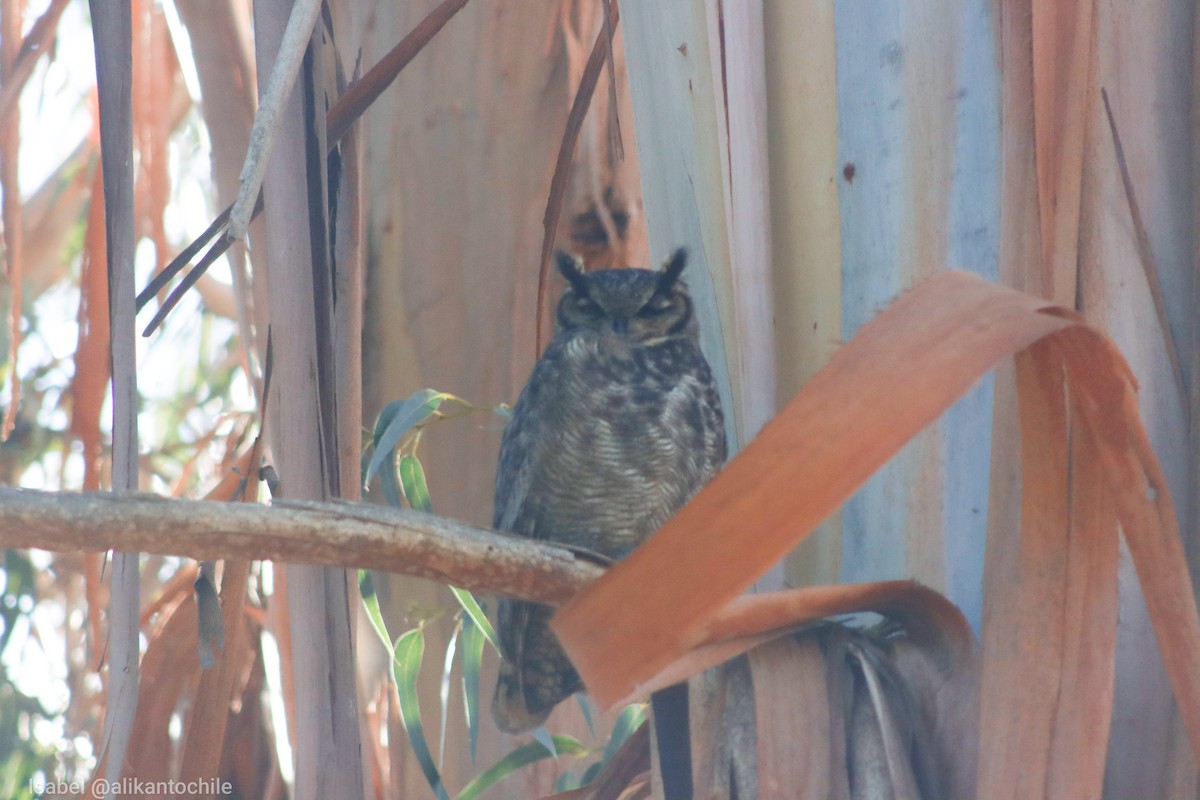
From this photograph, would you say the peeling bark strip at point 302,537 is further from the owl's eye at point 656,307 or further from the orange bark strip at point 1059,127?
the owl's eye at point 656,307

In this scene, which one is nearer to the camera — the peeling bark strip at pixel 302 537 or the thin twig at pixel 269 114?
the peeling bark strip at pixel 302 537

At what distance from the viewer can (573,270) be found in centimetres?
213

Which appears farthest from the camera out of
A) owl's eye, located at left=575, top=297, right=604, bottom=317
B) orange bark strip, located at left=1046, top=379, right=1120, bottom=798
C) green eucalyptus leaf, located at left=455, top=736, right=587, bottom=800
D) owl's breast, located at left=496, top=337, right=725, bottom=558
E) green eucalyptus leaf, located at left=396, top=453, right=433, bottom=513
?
owl's eye, located at left=575, top=297, right=604, bottom=317

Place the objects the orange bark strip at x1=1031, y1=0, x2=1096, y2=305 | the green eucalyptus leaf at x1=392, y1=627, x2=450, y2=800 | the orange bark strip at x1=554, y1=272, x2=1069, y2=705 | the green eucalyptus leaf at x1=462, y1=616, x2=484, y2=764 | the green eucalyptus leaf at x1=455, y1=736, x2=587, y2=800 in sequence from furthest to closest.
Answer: the green eucalyptus leaf at x1=462, y1=616, x2=484, y2=764, the green eucalyptus leaf at x1=455, y1=736, x2=587, y2=800, the green eucalyptus leaf at x1=392, y1=627, x2=450, y2=800, the orange bark strip at x1=1031, y1=0, x2=1096, y2=305, the orange bark strip at x1=554, y1=272, x2=1069, y2=705

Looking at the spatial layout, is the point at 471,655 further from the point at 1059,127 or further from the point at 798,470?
the point at 798,470

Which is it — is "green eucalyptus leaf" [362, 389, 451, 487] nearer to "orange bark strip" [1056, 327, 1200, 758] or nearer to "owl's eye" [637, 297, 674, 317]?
"owl's eye" [637, 297, 674, 317]

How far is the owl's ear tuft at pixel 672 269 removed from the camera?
4.95 feet

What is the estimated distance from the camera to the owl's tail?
1.97 m

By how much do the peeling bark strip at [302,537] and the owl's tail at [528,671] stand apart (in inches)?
48.3

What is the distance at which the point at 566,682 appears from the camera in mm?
2115

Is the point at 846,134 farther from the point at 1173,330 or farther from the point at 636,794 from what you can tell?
the point at 636,794

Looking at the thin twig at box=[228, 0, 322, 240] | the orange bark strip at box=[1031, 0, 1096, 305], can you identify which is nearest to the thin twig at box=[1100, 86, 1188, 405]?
the orange bark strip at box=[1031, 0, 1096, 305]

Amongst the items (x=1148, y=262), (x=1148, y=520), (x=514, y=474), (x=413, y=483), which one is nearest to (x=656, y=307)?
(x=514, y=474)

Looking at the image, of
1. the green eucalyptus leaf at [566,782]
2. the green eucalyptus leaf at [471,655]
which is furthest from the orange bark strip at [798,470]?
the green eucalyptus leaf at [566,782]
